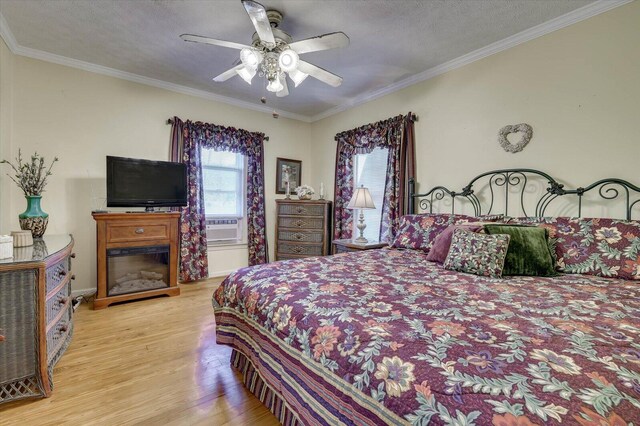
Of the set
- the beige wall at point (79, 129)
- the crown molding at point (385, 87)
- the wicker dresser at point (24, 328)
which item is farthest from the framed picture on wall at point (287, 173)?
the wicker dresser at point (24, 328)

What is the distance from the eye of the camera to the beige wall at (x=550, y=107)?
2053mm

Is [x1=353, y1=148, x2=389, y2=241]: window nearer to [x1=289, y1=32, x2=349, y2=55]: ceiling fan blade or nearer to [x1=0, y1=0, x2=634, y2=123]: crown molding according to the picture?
[x1=0, y1=0, x2=634, y2=123]: crown molding

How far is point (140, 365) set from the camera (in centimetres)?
196

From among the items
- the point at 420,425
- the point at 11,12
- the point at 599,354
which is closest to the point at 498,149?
the point at 599,354

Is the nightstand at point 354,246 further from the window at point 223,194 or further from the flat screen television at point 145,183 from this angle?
the flat screen television at point 145,183

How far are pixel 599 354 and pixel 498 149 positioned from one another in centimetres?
226

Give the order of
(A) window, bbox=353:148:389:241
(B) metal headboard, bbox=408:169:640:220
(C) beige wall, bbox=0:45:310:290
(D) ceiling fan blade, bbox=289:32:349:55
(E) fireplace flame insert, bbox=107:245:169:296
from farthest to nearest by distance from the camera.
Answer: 1. (A) window, bbox=353:148:389:241
2. (E) fireplace flame insert, bbox=107:245:169:296
3. (C) beige wall, bbox=0:45:310:290
4. (B) metal headboard, bbox=408:169:640:220
5. (D) ceiling fan blade, bbox=289:32:349:55

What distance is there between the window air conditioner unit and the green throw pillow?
11.7 ft

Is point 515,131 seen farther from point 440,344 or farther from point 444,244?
point 440,344

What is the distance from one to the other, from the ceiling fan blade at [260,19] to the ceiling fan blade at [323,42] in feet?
0.60

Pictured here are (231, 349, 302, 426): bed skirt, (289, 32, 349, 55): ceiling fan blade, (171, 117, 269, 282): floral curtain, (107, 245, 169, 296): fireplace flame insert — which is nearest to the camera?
(231, 349, 302, 426): bed skirt

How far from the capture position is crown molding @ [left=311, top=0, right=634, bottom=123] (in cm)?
213

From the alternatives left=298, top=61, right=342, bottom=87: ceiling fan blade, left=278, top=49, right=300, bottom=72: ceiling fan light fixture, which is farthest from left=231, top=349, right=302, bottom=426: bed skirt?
left=298, top=61, right=342, bottom=87: ceiling fan blade

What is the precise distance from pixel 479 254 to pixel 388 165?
1963 millimetres
